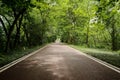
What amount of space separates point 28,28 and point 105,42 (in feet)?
79.9

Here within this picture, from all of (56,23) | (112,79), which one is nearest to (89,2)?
(56,23)

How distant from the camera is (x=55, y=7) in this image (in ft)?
158

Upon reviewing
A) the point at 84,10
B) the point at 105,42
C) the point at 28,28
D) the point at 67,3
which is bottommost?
the point at 105,42

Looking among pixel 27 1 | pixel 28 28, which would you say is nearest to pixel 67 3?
pixel 28 28

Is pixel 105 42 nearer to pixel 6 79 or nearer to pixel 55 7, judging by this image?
pixel 55 7

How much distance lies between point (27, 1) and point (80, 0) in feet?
126

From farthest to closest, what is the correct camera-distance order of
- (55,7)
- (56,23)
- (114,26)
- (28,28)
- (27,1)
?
(56,23), (55,7), (114,26), (28,28), (27,1)

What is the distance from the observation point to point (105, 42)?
51656 millimetres

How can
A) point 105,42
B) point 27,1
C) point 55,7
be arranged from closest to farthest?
point 27,1, point 55,7, point 105,42

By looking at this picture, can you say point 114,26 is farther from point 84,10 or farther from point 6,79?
point 6,79

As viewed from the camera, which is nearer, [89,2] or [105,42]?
[89,2]

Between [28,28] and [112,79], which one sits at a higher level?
[28,28]

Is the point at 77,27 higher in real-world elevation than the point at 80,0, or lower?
lower

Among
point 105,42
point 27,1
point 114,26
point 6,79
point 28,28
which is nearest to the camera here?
point 6,79
